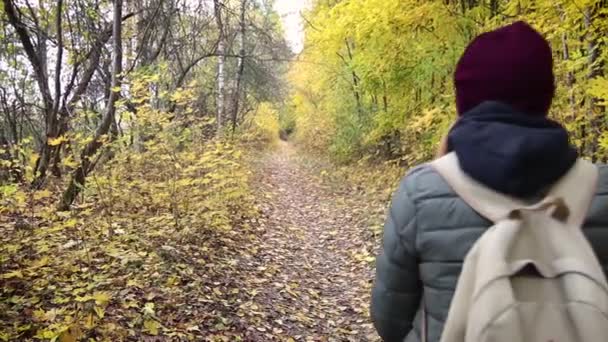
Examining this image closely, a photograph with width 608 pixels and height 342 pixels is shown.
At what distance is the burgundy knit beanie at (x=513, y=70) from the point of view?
1382 millimetres

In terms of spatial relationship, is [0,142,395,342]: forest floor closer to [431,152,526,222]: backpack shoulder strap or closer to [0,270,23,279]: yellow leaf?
[0,270,23,279]: yellow leaf

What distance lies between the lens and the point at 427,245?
1429 millimetres

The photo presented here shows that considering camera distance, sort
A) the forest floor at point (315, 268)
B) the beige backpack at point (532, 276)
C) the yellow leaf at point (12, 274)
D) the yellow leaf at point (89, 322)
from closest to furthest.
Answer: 1. the beige backpack at point (532, 276)
2. the yellow leaf at point (89, 322)
3. the yellow leaf at point (12, 274)
4. the forest floor at point (315, 268)

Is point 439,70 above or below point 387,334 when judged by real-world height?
above

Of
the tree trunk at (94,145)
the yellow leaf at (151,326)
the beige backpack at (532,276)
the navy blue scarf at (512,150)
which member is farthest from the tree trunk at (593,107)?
the tree trunk at (94,145)

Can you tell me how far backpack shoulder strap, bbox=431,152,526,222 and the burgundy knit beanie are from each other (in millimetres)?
250

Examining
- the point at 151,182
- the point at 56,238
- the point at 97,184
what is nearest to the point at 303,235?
the point at 151,182

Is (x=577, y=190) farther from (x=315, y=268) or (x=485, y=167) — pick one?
(x=315, y=268)

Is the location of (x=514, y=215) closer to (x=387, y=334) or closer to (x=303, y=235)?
(x=387, y=334)

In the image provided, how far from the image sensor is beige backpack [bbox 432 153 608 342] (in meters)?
1.18

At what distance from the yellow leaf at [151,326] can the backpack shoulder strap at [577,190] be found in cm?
348

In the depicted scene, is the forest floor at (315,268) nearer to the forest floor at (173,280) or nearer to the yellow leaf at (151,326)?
the forest floor at (173,280)

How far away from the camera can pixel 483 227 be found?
133 centimetres

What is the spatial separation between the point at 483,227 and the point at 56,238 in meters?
5.34
